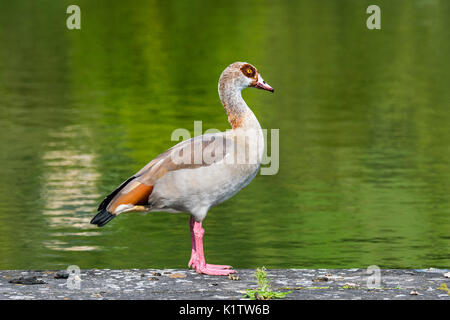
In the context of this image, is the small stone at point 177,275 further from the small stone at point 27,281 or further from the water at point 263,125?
the water at point 263,125

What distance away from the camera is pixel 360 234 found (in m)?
16.9

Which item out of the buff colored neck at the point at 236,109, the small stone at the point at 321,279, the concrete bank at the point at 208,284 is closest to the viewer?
the concrete bank at the point at 208,284

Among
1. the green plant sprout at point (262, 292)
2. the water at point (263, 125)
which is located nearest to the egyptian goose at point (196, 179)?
the green plant sprout at point (262, 292)

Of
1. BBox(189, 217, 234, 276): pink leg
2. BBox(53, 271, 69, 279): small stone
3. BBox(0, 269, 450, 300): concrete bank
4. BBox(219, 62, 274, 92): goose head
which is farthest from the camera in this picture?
BBox(219, 62, 274, 92): goose head

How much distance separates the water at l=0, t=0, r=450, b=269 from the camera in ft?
53.3

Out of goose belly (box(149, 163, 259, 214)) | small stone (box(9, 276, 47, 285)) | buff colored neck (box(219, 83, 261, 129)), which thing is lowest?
small stone (box(9, 276, 47, 285))

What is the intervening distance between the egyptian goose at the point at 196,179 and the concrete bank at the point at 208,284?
535mm

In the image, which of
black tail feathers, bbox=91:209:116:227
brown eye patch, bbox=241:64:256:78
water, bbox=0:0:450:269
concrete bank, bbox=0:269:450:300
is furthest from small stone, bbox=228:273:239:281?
water, bbox=0:0:450:269

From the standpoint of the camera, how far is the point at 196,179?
481 inches

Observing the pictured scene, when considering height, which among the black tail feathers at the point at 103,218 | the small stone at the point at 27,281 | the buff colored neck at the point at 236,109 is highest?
the buff colored neck at the point at 236,109

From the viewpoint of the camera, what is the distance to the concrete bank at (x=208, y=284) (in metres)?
11.4

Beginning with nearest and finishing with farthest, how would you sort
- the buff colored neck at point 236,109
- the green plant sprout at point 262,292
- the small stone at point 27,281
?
the green plant sprout at point 262,292, the small stone at point 27,281, the buff colored neck at point 236,109

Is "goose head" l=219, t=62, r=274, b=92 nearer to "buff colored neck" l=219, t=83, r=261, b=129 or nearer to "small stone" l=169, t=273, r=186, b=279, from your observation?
"buff colored neck" l=219, t=83, r=261, b=129

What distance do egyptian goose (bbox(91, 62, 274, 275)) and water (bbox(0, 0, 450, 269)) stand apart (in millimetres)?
2638
